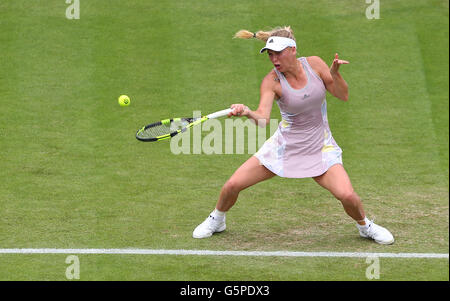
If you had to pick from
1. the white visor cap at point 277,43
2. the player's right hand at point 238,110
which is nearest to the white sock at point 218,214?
the player's right hand at point 238,110

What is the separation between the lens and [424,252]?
28.8ft

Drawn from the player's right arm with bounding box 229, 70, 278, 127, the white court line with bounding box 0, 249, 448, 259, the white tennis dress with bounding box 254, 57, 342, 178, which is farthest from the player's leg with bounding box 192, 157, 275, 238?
the player's right arm with bounding box 229, 70, 278, 127

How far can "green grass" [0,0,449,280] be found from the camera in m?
8.93

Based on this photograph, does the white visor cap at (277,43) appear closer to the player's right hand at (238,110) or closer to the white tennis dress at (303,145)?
the white tennis dress at (303,145)

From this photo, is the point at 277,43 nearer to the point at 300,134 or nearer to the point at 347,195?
the point at 300,134

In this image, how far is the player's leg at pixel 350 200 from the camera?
855 cm

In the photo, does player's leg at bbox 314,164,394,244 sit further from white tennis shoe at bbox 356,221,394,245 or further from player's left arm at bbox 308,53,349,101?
player's left arm at bbox 308,53,349,101

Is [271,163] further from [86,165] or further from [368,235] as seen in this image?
[86,165]

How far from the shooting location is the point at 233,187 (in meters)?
8.88

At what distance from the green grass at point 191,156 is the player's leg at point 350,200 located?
143 millimetres

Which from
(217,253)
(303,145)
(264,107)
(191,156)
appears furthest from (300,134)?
(191,156)

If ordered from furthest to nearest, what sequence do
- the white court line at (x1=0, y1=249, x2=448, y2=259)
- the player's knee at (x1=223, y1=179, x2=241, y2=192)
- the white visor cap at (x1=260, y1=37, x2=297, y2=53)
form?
the player's knee at (x1=223, y1=179, x2=241, y2=192), the white court line at (x1=0, y1=249, x2=448, y2=259), the white visor cap at (x1=260, y1=37, x2=297, y2=53)
